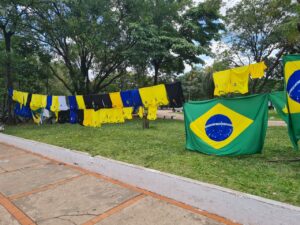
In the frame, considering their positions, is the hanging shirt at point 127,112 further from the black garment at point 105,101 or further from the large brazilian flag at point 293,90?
the large brazilian flag at point 293,90

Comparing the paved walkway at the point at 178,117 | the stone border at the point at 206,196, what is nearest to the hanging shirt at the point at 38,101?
the stone border at the point at 206,196

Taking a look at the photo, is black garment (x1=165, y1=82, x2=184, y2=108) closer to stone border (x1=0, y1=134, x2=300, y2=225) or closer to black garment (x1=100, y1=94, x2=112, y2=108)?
black garment (x1=100, y1=94, x2=112, y2=108)

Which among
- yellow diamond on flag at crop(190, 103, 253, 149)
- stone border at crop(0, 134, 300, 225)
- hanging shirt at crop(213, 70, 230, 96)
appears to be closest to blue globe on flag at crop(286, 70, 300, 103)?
yellow diamond on flag at crop(190, 103, 253, 149)

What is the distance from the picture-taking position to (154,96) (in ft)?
24.6

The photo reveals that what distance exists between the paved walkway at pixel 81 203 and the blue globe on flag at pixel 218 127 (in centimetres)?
205

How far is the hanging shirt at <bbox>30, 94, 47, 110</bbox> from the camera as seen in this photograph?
34.5ft

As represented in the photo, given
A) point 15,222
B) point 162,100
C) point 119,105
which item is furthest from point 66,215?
point 119,105

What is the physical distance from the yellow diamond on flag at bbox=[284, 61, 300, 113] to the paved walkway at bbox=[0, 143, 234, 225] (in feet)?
7.74

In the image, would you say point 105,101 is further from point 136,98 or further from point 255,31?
point 255,31

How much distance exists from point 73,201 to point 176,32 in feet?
46.4

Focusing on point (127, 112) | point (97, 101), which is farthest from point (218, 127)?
point (97, 101)

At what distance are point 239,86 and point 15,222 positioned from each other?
15.1ft

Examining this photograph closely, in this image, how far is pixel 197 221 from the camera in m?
2.65

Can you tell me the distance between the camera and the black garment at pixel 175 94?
6781mm
